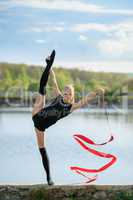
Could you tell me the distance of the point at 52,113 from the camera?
654cm

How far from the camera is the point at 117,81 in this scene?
35.2 m

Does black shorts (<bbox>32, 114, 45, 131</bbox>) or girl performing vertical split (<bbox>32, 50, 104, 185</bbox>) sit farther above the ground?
girl performing vertical split (<bbox>32, 50, 104, 185</bbox>)

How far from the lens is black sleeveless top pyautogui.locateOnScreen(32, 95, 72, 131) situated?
257 inches

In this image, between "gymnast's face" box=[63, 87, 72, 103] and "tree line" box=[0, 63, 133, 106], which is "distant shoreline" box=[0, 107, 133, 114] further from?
"gymnast's face" box=[63, 87, 72, 103]

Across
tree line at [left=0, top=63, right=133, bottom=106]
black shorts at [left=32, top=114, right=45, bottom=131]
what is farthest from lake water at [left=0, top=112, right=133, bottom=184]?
tree line at [left=0, top=63, right=133, bottom=106]

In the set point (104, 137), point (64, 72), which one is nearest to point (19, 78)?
point (64, 72)

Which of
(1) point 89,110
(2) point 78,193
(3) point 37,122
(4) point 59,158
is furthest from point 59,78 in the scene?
(2) point 78,193

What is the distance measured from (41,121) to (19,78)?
110ft

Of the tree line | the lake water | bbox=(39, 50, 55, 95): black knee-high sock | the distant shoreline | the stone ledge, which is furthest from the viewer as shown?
the tree line

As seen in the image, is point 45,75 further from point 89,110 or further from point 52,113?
point 89,110

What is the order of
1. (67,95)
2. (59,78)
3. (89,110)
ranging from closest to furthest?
(67,95), (89,110), (59,78)

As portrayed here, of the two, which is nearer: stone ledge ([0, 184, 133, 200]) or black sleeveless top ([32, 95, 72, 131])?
stone ledge ([0, 184, 133, 200])

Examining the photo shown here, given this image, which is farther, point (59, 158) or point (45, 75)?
point (59, 158)

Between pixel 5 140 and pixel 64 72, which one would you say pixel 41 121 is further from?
pixel 64 72
